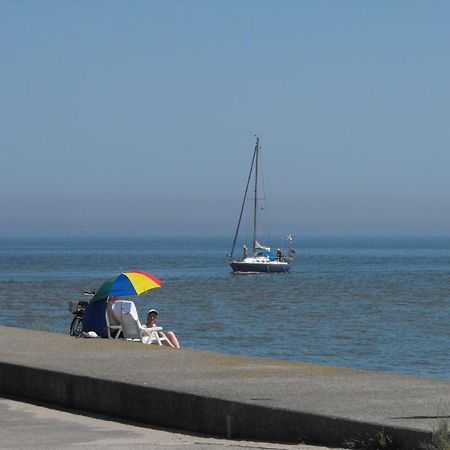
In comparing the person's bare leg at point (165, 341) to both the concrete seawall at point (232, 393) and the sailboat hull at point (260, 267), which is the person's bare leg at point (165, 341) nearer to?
the concrete seawall at point (232, 393)

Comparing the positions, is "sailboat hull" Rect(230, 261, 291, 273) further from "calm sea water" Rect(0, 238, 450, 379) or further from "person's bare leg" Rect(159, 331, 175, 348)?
"person's bare leg" Rect(159, 331, 175, 348)

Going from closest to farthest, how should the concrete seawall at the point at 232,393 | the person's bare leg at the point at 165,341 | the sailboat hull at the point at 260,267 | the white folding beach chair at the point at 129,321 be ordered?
Result: the concrete seawall at the point at 232,393
the white folding beach chair at the point at 129,321
the person's bare leg at the point at 165,341
the sailboat hull at the point at 260,267

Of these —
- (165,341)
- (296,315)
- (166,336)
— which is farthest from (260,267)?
(165,341)

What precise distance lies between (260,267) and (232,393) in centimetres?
9177

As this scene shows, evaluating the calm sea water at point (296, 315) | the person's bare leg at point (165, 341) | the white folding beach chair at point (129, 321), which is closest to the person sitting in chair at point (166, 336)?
the person's bare leg at point (165, 341)

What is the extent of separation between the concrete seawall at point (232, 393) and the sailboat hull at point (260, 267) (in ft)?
285

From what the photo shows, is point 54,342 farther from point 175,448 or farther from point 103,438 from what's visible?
point 175,448

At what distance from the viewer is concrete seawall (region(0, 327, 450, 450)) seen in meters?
9.33

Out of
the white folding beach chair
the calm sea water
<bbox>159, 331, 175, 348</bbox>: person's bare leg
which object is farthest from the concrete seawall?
the calm sea water

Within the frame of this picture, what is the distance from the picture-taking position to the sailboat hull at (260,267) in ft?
331

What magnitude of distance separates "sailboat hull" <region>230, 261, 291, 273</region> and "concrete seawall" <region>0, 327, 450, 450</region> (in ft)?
285

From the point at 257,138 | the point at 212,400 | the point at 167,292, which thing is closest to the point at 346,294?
the point at 167,292

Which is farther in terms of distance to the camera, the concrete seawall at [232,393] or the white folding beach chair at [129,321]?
the white folding beach chair at [129,321]

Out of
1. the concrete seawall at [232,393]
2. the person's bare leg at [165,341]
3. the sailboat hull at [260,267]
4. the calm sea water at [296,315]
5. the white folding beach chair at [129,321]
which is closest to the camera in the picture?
the concrete seawall at [232,393]
